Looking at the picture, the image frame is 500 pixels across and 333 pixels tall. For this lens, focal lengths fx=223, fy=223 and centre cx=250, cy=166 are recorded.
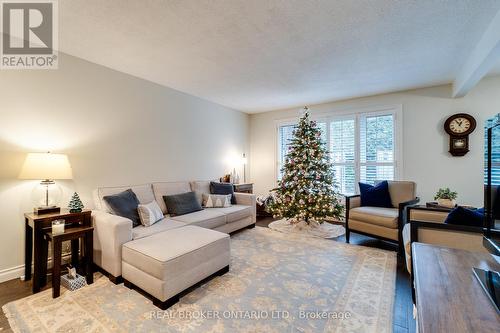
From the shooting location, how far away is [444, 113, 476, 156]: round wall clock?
12.1 feet

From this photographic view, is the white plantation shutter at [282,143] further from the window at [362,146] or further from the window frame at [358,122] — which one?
the window at [362,146]

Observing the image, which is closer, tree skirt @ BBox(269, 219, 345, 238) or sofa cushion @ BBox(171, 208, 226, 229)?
sofa cushion @ BBox(171, 208, 226, 229)

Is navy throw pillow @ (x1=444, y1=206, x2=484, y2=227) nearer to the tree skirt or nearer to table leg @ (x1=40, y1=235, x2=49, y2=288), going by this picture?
the tree skirt

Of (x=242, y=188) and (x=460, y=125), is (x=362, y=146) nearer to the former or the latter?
(x=460, y=125)

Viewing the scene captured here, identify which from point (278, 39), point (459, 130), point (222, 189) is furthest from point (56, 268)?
point (459, 130)

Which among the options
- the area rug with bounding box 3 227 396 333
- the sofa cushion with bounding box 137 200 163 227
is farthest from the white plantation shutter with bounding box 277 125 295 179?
the sofa cushion with bounding box 137 200 163 227

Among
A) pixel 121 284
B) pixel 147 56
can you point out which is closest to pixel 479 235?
pixel 121 284

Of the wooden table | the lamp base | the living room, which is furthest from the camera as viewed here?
the lamp base

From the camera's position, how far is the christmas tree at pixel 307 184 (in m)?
4.04

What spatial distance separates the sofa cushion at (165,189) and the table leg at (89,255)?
1.17 metres

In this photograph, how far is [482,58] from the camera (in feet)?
7.91

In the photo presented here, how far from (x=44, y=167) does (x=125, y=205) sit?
877mm

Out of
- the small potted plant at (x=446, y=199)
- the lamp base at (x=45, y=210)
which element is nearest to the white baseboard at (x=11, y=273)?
the lamp base at (x=45, y=210)

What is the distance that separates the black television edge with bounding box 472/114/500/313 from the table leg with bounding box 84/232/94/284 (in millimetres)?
3009
